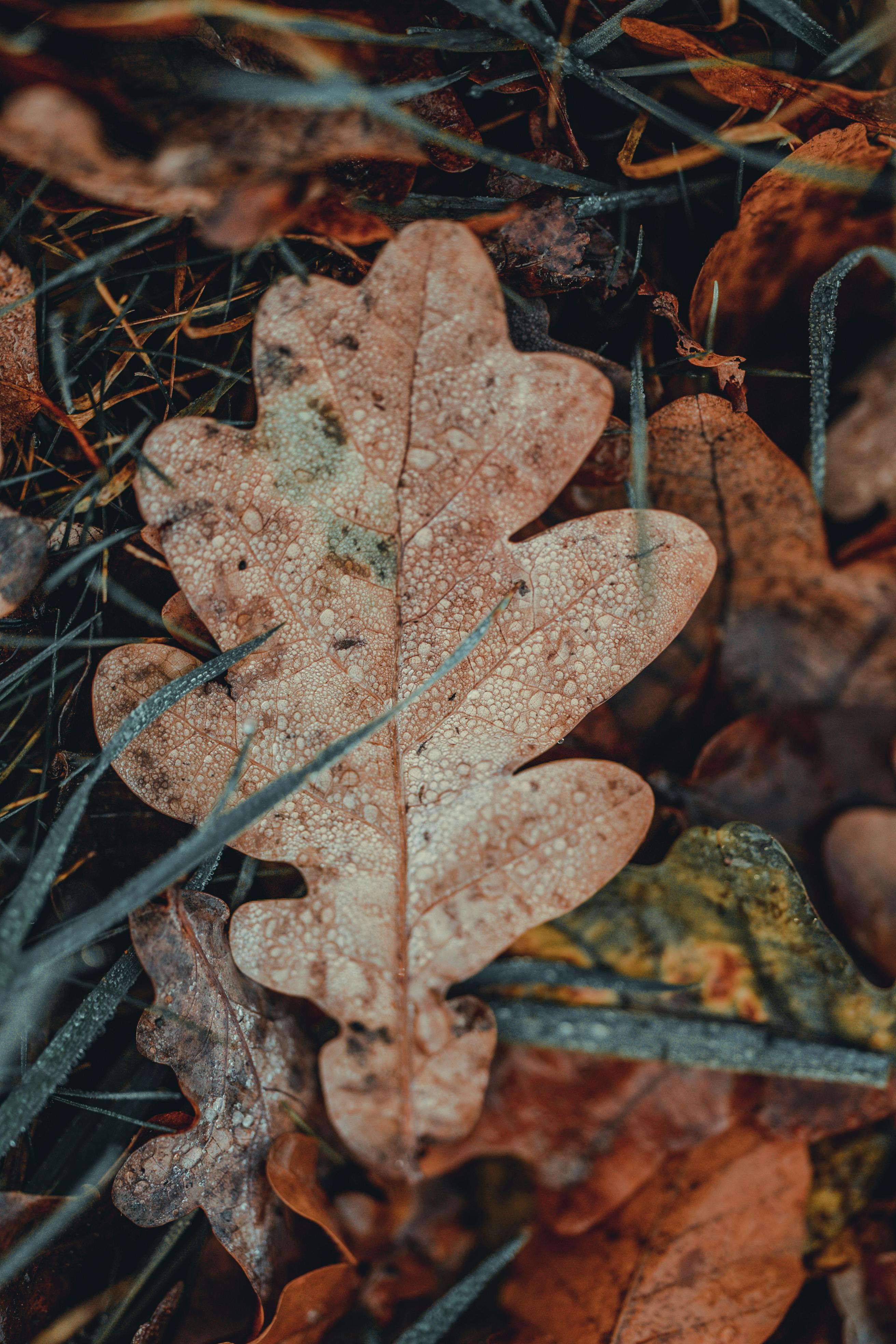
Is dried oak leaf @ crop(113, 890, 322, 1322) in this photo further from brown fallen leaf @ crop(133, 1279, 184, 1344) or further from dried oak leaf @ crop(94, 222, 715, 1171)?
brown fallen leaf @ crop(133, 1279, 184, 1344)

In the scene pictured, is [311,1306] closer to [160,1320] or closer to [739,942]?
[160,1320]

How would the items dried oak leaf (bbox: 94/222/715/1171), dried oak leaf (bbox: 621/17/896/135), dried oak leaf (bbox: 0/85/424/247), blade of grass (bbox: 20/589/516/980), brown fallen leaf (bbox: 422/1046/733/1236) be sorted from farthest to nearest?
brown fallen leaf (bbox: 422/1046/733/1236), dried oak leaf (bbox: 621/17/896/135), dried oak leaf (bbox: 94/222/715/1171), blade of grass (bbox: 20/589/516/980), dried oak leaf (bbox: 0/85/424/247)

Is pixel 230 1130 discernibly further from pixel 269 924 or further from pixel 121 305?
pixel 121 305

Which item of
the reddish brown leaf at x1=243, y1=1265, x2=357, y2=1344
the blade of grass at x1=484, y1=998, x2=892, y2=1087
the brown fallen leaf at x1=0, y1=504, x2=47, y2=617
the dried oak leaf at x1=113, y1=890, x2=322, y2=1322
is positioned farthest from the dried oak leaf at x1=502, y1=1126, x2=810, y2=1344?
the brown fallen leaf at x1=0, y1=504, x2=47, y2=617

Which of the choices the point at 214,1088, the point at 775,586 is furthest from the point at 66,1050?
the point at 775,586

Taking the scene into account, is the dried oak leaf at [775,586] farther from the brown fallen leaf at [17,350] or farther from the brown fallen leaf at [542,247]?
the brown fallen leaf at [17,350]
